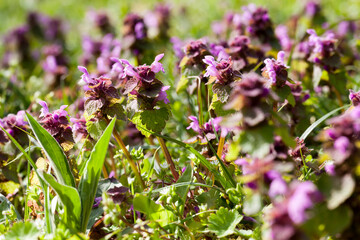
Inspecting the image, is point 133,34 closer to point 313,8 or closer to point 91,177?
point 313,8

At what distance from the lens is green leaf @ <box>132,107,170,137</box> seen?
1.71 meters

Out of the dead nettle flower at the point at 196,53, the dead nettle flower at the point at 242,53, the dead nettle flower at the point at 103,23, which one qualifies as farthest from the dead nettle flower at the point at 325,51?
the dead nettle flower at the point at 103,23

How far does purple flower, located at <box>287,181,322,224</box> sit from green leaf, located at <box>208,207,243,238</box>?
0.49m

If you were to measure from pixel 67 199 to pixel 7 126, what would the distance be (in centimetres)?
70

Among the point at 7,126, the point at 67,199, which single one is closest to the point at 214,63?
the point at 67,199

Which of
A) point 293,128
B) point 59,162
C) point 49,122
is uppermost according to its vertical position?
point 49,122

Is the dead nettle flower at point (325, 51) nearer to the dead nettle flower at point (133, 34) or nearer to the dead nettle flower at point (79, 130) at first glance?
the dead nettle flower at point (79, 130)

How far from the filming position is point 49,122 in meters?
1.74

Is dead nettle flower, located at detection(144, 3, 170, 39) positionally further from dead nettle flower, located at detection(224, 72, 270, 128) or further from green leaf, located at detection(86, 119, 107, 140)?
dead nettle flower, located at detection(224, 72, 270, 128)

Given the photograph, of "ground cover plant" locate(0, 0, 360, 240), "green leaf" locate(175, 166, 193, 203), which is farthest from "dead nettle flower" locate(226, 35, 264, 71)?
"green leaf" locate(175, 166, 193, 203)

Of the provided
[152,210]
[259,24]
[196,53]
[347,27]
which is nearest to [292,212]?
[152,210]

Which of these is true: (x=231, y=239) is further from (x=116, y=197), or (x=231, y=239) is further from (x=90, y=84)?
(x=90, y=84)

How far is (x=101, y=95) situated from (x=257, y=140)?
80 centimetres

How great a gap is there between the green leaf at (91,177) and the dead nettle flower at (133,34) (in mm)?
2112
